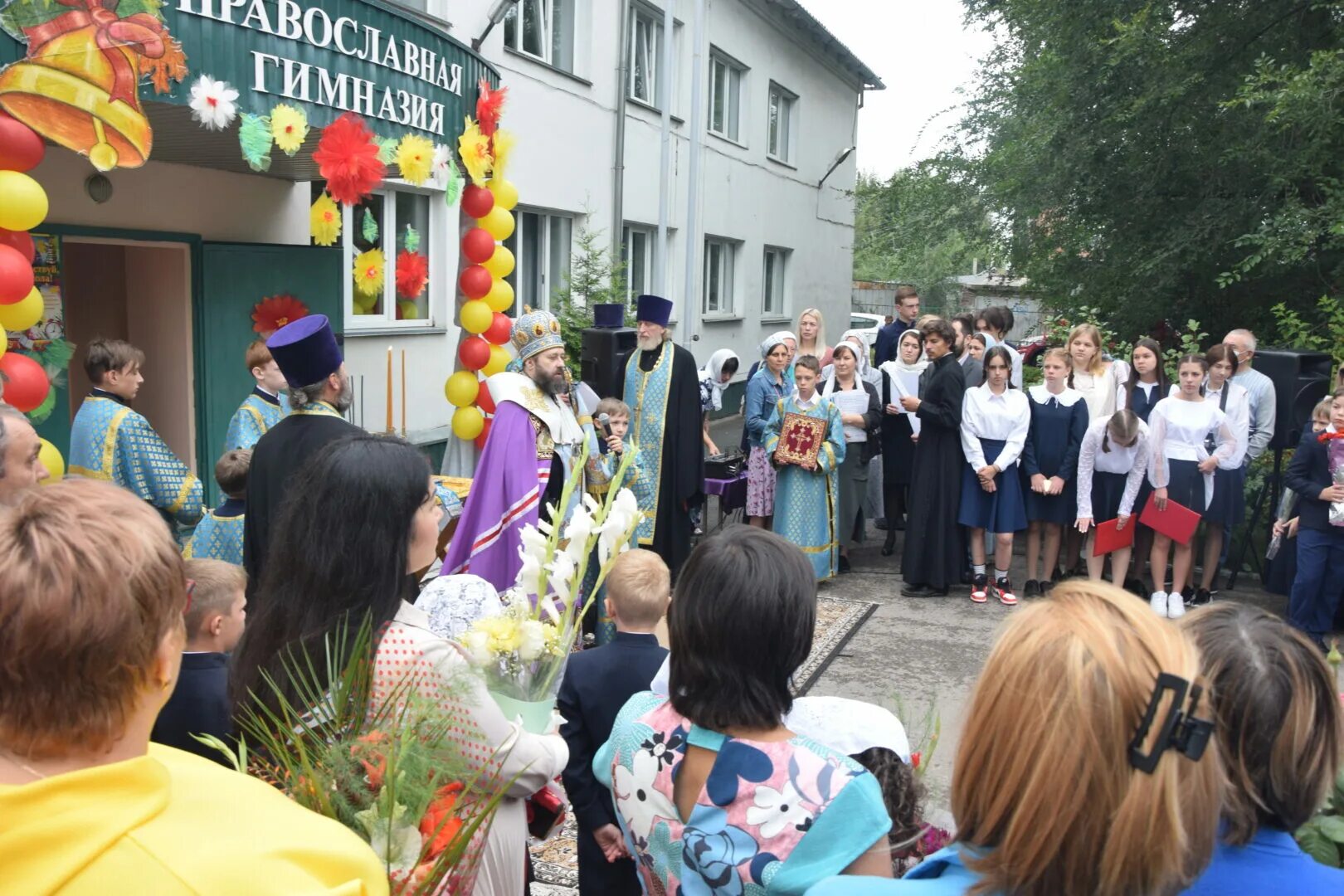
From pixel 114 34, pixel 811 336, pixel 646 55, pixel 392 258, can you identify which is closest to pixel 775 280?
pixel 646 55

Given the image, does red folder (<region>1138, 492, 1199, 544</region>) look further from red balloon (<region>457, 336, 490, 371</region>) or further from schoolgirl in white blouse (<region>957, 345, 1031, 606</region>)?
red balloon (<region>457, 336, 490, 371</region>)

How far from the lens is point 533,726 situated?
227cm

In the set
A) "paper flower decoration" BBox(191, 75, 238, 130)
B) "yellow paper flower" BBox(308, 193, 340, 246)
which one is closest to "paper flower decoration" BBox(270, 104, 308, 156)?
"paper flower decoration" BBox(191, 75, 238, 130)

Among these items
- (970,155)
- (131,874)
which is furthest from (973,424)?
(970,155)

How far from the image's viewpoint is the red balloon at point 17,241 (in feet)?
14.7

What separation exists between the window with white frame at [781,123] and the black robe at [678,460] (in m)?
13.0

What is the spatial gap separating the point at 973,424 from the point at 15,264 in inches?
229

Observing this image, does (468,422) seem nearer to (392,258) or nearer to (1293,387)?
(392,258)

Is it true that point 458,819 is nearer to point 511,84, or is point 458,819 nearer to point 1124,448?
point 1124,448

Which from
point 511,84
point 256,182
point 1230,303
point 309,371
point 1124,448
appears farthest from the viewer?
point 1230,303

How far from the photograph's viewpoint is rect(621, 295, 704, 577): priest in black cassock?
754 centimetres

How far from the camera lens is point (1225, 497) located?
25.1 ft

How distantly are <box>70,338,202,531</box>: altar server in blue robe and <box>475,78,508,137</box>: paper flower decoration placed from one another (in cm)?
317

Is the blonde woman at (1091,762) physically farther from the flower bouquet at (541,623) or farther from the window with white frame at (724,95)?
the window with white frame at (724,95)
